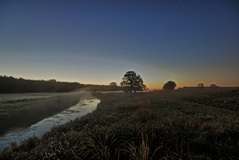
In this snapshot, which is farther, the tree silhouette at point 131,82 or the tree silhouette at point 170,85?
the tree silhouette at point 170,85

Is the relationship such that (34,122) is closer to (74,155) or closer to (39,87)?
(74,155)

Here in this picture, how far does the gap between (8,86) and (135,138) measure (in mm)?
86051

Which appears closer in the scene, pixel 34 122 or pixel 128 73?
pixel 34 122

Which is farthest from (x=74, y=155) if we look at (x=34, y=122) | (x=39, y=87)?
(x=39, y=87)

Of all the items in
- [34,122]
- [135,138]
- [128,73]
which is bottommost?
[34,122]

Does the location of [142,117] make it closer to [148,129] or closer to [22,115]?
→ [148,129]

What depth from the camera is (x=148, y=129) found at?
1012 centimetres

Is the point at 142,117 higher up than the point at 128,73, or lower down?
lower down

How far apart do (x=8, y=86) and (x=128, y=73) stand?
5653 cm

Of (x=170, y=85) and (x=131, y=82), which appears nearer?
(x=131, y=82)

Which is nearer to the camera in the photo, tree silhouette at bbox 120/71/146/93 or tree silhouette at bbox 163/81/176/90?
tree silhouette at bbox 120/71/146/93

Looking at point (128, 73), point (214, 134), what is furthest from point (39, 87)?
point (214, 134)

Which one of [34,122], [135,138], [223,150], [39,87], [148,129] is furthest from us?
[39,87]

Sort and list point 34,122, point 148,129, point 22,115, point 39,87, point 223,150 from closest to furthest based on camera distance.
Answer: point 223,150 < point 148,129 < point 34,122 < point 22,115 < point 39,87
